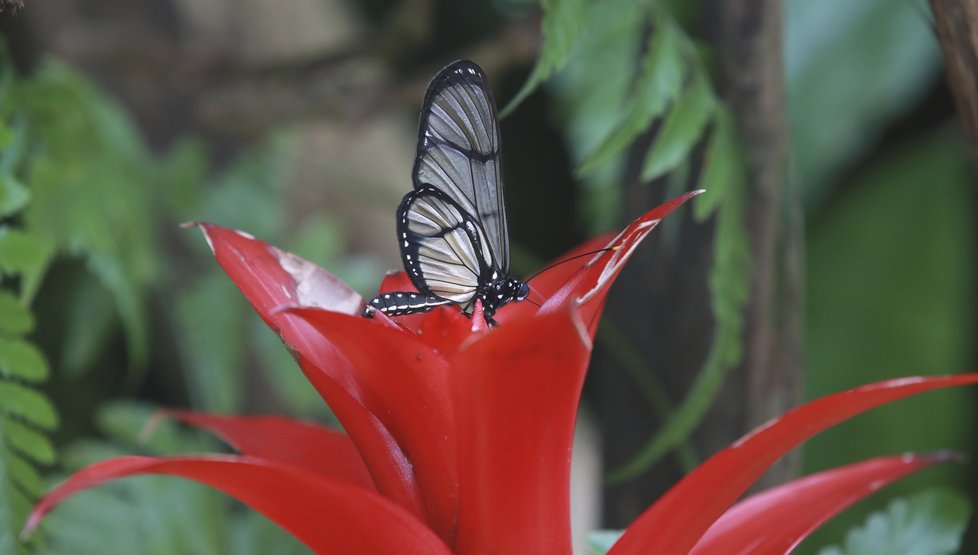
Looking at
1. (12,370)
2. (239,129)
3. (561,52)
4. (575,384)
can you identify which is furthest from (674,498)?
(239,129)

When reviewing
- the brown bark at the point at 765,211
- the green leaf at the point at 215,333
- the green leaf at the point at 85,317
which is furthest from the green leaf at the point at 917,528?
the green leaf at the point at 85,317

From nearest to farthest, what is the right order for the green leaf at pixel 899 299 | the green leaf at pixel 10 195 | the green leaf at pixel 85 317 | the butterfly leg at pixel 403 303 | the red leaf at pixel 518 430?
the red leaf at pixel 518 430
the butterfly leg at pixel 403 303
the green leaf at pixel 10 195
the green leaf at pixel 85 317
the green leaf at pixel 899 299

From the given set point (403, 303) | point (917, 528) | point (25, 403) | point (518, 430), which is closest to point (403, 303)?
point (403, 303)

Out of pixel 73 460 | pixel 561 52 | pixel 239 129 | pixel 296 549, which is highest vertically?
pixel 239 129

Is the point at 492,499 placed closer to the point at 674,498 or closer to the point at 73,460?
the point at 674,498

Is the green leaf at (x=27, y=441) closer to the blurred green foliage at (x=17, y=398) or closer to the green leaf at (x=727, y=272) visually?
the blurred green foliage at (x=17, y=398)

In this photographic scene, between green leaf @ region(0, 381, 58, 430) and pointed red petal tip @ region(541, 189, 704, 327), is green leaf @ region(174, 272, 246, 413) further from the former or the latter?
pointed red petal tip @ region(541, 189, 704, 327)

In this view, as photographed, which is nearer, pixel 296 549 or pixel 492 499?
Answer: pixel 492 499
